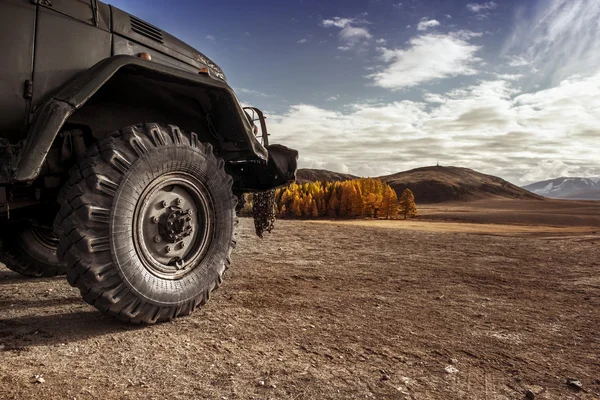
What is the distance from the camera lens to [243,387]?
2.02 meters

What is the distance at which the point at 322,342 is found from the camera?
2689 millimetres

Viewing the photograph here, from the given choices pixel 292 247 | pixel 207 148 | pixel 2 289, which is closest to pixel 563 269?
pixel 292 247

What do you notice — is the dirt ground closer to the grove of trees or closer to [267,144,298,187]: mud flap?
[267,144,298,187]: mud flap

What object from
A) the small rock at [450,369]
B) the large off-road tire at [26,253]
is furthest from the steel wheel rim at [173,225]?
the large off-road tire at [26,253]

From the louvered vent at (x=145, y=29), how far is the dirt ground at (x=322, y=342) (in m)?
2.79

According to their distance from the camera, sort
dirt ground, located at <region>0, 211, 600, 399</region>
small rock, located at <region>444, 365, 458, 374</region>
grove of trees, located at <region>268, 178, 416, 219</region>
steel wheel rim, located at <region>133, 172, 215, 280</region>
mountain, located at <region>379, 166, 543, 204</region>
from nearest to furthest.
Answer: dirt ground, located at <region>0, 211, 600, 399</region>, small rock, located at <region>444, 365, 458, 374</region>, steel wheel rim, located at <region>133, 172, 215, 280</region>, grove of trees, located at <region>268, 178, 416, 219</region>, mountain, located at <region>379, 166, 543, 204</region>

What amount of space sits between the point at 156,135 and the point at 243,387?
216cm

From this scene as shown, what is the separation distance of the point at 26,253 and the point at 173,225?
9.52 ft

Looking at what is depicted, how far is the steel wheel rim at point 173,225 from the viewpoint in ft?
10.1

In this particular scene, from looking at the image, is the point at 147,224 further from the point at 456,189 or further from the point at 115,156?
the point at 456,189

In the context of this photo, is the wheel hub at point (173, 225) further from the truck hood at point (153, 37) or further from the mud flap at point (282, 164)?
the mud flap at point (282, 164)

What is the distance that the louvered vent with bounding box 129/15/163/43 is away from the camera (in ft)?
12.3

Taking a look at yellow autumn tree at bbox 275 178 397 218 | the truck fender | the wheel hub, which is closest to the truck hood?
the truck fender

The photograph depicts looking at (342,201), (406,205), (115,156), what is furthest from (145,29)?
(406,205)
